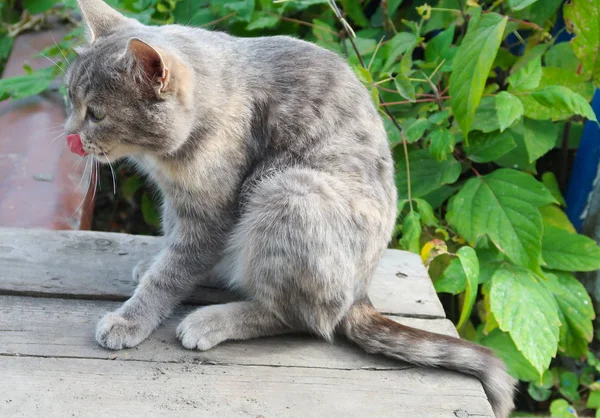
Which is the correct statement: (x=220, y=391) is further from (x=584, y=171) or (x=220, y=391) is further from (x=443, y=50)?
(x=584, y=171)

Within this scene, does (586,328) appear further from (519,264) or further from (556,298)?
(519,264)

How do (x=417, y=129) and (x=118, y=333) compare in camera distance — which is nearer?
(x=118, y=333)

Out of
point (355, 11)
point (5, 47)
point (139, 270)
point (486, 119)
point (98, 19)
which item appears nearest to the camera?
point (98, 19)

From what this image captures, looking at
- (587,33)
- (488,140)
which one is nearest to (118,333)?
(488,140)

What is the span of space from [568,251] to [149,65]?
1.69 m

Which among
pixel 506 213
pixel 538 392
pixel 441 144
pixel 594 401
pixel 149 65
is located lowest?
pixel 538 392

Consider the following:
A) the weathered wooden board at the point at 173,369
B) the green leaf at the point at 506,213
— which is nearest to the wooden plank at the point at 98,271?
the weathered wooden board at the point at 173,369

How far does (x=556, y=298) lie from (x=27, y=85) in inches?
93.9

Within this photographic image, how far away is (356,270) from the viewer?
186cm

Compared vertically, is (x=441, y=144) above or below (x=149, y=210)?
above

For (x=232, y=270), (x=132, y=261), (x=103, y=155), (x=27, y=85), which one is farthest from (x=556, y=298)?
(x=27, y=85)

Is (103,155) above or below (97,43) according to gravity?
below

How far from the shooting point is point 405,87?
2.46 metres

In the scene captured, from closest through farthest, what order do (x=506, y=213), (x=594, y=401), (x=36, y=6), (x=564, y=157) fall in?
(x=506, y=213)
(x=594, y=401)
(x=564, y=157)
(x=36, y=6)
